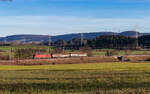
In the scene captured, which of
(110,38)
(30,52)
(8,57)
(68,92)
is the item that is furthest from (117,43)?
(68,92)

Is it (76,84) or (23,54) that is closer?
(76,84)

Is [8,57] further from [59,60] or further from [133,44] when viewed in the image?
[133,44]

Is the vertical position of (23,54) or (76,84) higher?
(76,84)

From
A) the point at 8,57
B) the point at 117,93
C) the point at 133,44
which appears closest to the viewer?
the point at 117,93

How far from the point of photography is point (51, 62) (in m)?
67.3

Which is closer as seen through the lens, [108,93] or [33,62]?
[108,93]

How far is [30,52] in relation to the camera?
86.0 meters

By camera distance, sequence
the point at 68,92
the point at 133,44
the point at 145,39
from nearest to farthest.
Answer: the point at 68,92 < the point at 133,44 < the point at 145,39

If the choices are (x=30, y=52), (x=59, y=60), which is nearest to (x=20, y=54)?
(x=30, y=52)

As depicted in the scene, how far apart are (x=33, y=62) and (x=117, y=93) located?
52833 mm

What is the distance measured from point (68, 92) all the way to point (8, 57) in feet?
212

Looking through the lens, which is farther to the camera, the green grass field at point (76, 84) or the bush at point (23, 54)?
the bush at point (23, 54)

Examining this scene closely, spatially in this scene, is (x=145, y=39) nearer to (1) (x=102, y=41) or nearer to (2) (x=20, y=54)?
(1) (x=102, y=41)

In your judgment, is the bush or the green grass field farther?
the bush
